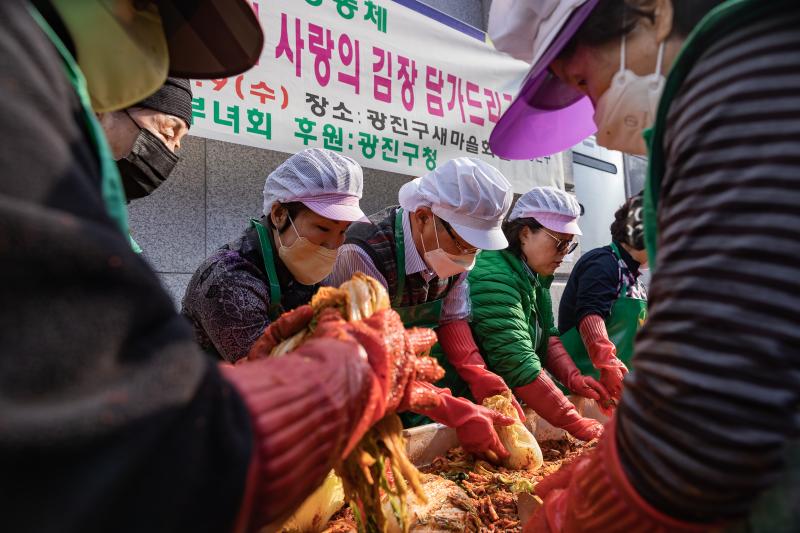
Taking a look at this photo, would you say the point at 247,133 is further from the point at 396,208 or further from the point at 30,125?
the point at 30,125

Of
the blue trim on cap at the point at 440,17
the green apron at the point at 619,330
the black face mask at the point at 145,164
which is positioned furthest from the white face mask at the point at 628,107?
the blue trim on cap at the point at 440,17

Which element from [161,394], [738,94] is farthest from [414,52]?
[161,394]

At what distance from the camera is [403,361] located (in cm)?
115

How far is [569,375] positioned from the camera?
397cm

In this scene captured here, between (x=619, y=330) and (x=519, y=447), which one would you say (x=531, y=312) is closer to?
(x=619, y=330)

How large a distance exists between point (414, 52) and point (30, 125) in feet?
14.3

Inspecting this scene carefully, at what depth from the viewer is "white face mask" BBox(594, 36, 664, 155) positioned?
1116mm

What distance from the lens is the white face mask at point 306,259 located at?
111 inches

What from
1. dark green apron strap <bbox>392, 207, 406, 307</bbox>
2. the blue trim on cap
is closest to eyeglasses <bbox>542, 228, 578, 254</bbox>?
dark green apron strap <bbox>392, 207, 406, 307</bbox>

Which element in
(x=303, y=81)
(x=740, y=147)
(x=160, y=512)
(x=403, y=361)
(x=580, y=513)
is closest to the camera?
(x=160, y=512)

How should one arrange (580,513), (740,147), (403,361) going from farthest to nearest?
(403,361) → (580,513) → (740,147)

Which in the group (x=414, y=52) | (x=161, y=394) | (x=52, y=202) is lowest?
(x=161, y=394)

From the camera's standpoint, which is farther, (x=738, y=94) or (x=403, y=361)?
(x=403, y=361)

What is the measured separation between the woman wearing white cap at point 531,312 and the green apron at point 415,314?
0.24 ft
